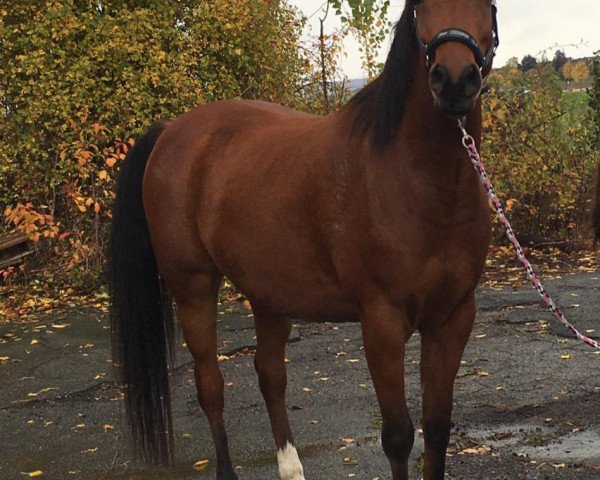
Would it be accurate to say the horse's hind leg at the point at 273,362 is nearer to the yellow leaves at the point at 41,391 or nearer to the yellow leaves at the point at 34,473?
the yellow leaves at the point at 34,473

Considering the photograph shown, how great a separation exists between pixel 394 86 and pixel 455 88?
0.51m

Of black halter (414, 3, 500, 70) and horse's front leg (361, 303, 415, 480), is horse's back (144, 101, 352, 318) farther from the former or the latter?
black halter (414, 3, 500, 70)

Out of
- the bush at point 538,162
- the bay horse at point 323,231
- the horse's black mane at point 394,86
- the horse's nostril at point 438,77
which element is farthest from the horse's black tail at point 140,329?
the bush at point 538,162

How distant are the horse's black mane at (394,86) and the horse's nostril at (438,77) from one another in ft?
1.30

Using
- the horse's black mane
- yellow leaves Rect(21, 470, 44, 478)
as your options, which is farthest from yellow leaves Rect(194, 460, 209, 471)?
the horse's black mane

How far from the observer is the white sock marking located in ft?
13.9

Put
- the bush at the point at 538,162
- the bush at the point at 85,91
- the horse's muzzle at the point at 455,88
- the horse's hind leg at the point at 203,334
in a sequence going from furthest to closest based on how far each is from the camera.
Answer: the bush at the point at 538,162
the bush at the point at 85,91
the horse's hind leg at the point at 203,334
the horse's muzzle at the point at 455,88

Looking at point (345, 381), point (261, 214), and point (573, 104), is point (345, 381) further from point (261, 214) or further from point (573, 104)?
point (573, 104)

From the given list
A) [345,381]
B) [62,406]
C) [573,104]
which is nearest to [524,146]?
[573,104]

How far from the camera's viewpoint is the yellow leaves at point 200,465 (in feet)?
15.0

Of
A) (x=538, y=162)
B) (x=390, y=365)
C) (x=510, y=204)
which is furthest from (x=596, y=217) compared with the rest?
(x=538, y=162)

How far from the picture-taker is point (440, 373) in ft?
11.5

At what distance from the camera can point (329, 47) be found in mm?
10992

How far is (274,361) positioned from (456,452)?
0.99m
